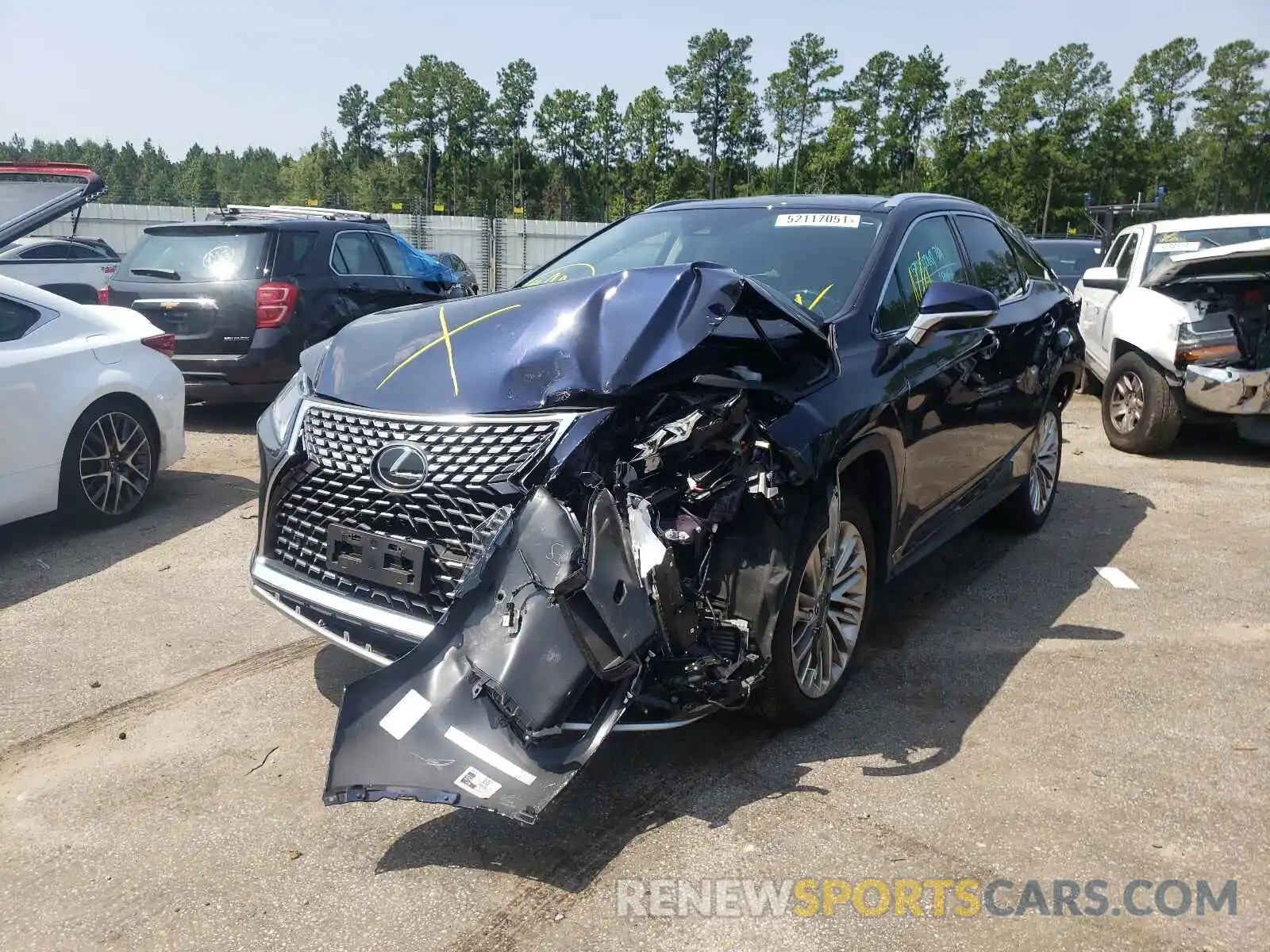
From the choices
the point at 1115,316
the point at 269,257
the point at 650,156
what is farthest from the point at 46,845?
the point at 650,156

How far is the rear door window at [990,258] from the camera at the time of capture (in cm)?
530

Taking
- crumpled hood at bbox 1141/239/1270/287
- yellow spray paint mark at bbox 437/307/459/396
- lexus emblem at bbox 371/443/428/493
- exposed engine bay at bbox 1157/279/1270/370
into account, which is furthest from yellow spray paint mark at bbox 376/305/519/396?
exposed engine bay at bbox 1157/279/1270/370

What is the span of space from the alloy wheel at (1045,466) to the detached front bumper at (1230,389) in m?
2.40

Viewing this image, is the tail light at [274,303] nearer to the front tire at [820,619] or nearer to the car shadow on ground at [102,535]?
the car shadow on ground at [102,535]

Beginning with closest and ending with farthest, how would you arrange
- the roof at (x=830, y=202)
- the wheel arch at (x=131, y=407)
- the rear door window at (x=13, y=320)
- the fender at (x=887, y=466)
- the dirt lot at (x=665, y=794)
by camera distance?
the dirt lot at (x=665, y=794)
the fender at (x=887, y=466)
the roof at (x=830, y=202)
the rear door window at (x=13, y=320)
the wheel arch at (x=131, y=407)

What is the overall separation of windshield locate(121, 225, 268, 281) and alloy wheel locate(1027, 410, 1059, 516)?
602 cm

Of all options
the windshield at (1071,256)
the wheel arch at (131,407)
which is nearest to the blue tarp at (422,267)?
the wheel arch at (131,407)

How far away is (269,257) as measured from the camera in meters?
8.62

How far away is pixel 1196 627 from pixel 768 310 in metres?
2.85

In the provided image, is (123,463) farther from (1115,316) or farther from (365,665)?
(1115,316)

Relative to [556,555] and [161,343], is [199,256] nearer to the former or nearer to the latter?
[161,343]

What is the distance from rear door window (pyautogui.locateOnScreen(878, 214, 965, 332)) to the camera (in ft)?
13.8

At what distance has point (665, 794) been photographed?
3.26m

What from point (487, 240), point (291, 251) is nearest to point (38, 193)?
point (291, 251)
